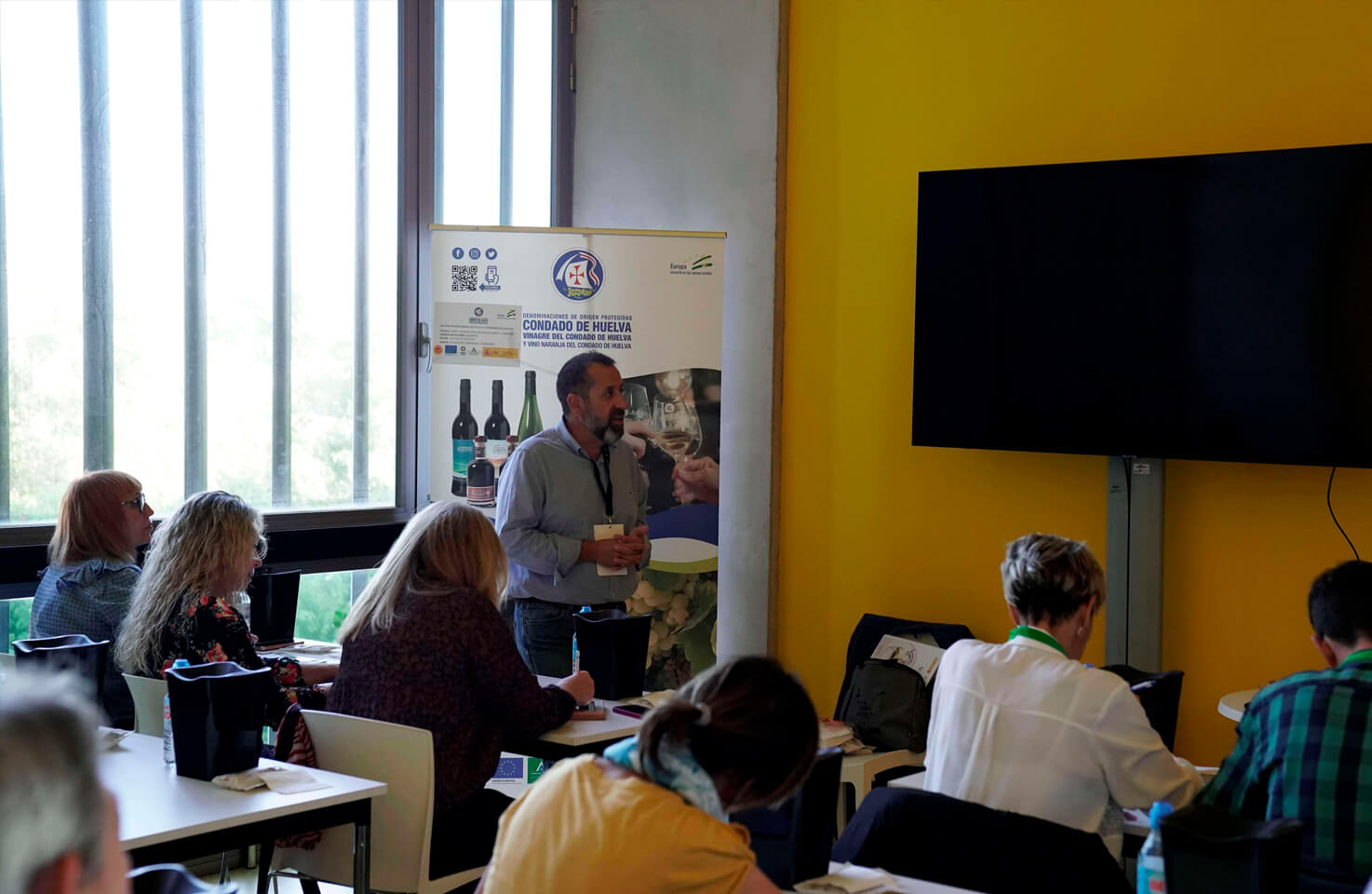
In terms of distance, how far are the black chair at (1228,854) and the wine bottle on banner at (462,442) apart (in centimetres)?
374

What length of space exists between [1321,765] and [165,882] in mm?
1879

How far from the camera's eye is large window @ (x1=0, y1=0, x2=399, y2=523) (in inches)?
172

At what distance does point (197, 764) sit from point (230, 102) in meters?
3.04

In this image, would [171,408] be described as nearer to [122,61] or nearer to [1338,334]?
[122,61]

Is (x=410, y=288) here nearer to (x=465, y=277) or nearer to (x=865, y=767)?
(x=465, y=277)

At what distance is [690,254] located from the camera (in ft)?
17.1

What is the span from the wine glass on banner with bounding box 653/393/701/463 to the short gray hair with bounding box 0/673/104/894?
13.3ft

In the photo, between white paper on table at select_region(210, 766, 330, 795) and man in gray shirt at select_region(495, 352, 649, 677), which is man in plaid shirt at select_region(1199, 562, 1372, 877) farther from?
man in gray shirt at select_region(495, 352, 649, 677)

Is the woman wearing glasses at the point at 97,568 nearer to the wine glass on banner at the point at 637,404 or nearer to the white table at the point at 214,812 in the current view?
the white table at the point at 214,812

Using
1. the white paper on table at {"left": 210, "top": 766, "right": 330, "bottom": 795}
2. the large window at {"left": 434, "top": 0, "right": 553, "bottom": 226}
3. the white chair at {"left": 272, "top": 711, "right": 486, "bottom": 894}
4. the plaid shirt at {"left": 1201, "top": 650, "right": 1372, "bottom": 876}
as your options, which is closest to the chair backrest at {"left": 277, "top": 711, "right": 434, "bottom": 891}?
the white chair at {"left": 272, "top": 711, "right": 486, "bottom": 894}

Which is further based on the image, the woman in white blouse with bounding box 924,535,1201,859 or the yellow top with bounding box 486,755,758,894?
the woman in white blouse with bounding box 924,535,1201,859

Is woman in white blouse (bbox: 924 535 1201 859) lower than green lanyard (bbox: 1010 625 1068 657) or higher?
lower

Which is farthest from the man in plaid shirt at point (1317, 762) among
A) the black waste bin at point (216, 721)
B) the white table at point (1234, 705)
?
the black waste bin at point (216, 721)

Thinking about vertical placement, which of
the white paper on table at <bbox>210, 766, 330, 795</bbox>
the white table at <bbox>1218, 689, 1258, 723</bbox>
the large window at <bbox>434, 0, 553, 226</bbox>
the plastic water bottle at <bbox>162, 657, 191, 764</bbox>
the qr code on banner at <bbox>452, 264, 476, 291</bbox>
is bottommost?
the white table at <bbox>1218, 689, 1258, 723</bbox>
